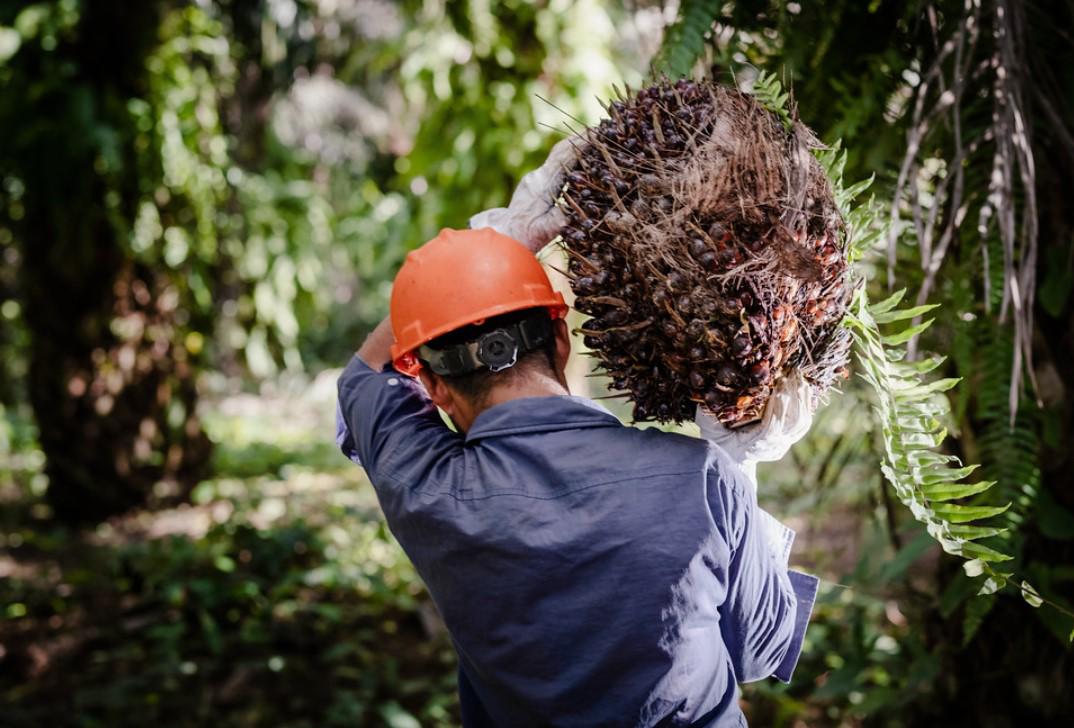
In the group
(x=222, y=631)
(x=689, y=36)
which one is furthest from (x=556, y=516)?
(x=222, y=631)

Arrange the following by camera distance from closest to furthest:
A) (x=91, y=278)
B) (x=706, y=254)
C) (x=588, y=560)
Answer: (x=706, y=254) → (x=588, y=560) → (x=91, y=278)

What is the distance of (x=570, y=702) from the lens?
1.40 m

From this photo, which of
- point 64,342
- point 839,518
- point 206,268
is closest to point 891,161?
point 839,518

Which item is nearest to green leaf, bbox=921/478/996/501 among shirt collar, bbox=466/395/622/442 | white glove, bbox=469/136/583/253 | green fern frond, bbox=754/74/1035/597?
green fern frond, bbox=754/74/1035/597

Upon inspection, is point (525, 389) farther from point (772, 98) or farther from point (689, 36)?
point (689, 36)

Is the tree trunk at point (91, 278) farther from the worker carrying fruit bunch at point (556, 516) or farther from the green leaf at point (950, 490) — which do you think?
the green leaf at point (950, 490)

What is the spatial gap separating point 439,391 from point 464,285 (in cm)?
23

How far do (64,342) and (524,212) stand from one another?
16.4 ft

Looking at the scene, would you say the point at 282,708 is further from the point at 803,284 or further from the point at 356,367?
the point at 803,284

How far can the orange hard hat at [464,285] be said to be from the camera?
1.46 m

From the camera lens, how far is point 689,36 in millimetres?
1890

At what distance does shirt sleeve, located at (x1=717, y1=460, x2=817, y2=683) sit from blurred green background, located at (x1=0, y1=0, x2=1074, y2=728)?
0.66 metres

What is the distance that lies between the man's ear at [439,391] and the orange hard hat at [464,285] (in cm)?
7

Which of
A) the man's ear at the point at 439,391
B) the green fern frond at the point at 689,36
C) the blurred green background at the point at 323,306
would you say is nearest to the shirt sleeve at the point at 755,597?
the man's ear at the point at 439,391
